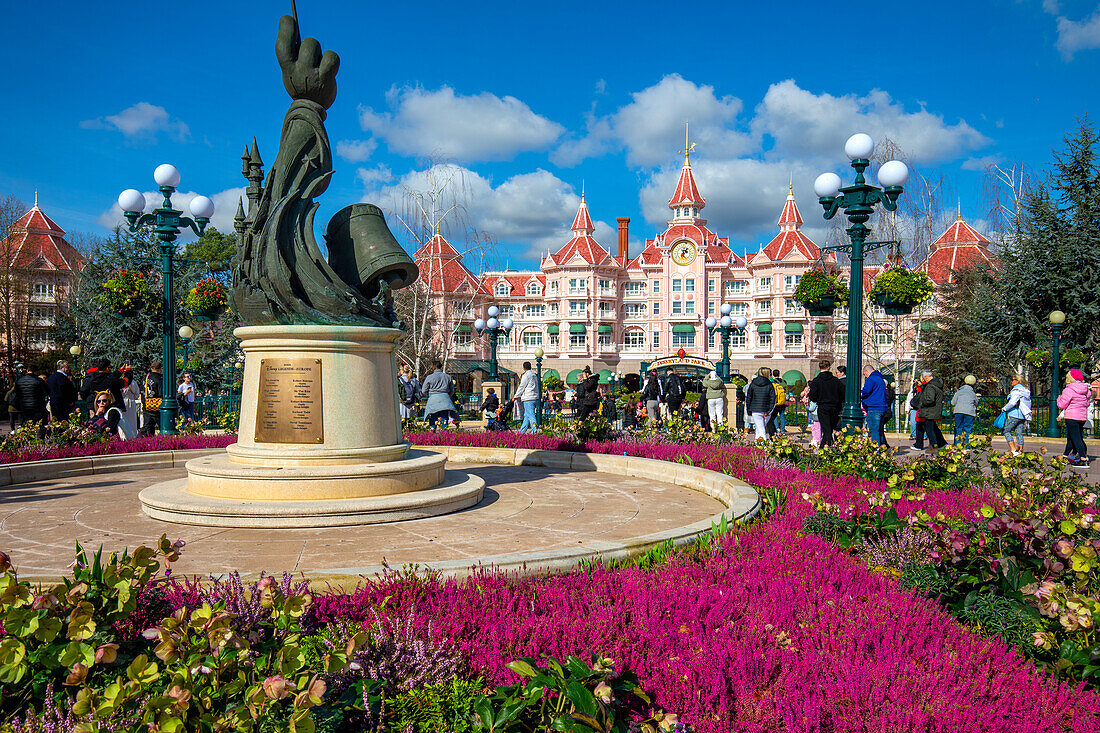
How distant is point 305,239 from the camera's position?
7293mm

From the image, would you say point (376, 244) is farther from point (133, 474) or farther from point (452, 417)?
point (452, 417)

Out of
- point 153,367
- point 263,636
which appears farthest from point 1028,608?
point 153,367

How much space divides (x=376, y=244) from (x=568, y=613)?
520cm

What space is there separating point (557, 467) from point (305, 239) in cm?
478

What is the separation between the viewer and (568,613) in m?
3.38

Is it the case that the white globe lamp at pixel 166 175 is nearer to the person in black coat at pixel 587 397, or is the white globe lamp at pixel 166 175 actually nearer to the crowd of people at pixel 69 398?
the crowd of people at pixel 69 398

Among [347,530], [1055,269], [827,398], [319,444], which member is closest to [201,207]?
[319,444]

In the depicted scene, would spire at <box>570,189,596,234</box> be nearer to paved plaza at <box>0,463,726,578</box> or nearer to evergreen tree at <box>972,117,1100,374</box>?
evergreen tree at <box>972,117,1100,374</box>

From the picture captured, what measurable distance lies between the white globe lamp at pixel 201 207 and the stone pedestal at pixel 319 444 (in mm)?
9228

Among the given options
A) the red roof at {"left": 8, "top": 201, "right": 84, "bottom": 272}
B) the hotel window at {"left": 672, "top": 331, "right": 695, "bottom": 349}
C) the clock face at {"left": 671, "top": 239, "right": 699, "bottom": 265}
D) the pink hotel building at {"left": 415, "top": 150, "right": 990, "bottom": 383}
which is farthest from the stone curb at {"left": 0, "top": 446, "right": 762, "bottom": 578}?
the clock face at {"left": 671, "top": 239, "right": 699, "bottom": 265}

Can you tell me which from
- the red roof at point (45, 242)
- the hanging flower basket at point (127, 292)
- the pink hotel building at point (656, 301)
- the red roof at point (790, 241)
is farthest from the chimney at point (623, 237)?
the hanging flower basket at point (127, 292)

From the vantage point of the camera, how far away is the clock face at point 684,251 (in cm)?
7098

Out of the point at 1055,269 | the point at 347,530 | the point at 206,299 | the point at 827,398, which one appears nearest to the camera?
the point at 347,530

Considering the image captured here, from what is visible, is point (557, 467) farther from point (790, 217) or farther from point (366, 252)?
point (790, 217)
